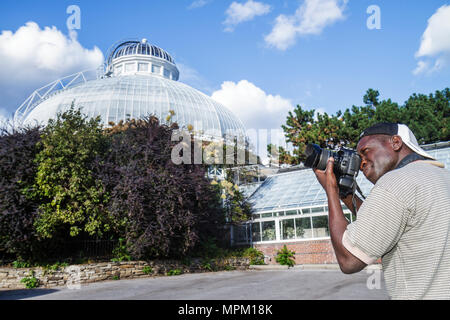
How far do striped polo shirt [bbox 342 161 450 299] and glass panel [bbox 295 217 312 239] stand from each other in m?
17.3

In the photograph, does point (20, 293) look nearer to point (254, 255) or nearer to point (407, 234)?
point (254, 255)

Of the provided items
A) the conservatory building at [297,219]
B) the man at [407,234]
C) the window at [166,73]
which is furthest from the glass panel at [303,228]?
the window at [166,73]

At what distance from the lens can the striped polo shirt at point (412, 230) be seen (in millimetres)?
1405

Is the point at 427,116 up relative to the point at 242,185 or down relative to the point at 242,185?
up

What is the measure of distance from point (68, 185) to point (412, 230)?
13.9 metres

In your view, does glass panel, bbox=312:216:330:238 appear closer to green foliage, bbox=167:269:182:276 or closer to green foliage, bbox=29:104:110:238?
green foliage, bbox=167:269:182:276

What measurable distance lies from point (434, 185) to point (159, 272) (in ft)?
47.6

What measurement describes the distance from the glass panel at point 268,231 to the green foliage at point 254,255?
100 cm

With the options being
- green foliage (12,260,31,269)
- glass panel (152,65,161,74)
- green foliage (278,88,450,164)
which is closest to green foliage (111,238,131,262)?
green foliage (12,260,31,269)

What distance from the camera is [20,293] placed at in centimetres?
1097

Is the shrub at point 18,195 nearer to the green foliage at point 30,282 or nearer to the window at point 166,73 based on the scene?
the green foliage at point 30,282

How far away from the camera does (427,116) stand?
21969 mm
